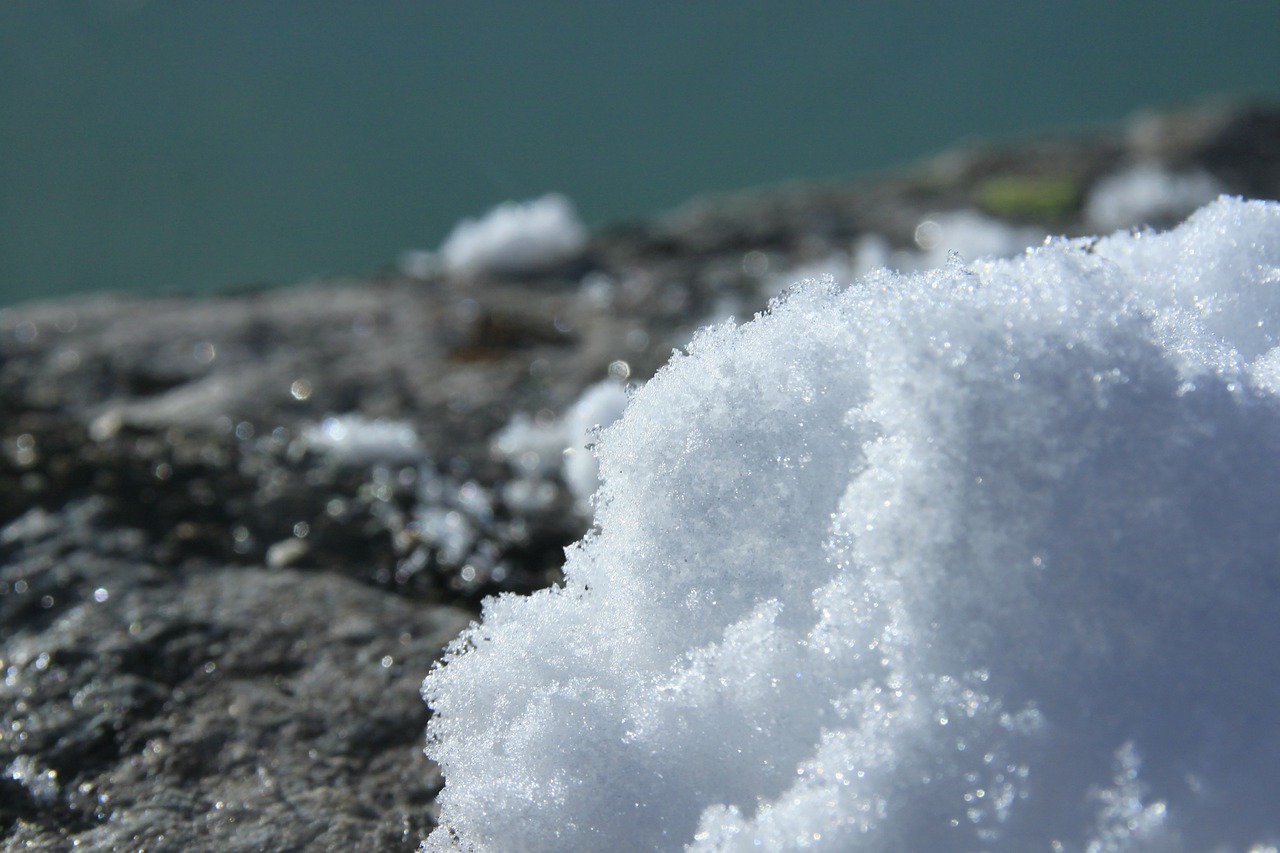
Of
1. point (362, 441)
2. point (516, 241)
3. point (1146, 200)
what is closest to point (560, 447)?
point (362, 441)

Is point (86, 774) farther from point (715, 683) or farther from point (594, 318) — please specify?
point (594, 318)

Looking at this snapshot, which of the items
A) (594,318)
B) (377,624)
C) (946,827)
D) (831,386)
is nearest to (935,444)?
(831,386)

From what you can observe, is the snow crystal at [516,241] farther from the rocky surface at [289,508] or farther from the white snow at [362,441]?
the white snow at [362,441]

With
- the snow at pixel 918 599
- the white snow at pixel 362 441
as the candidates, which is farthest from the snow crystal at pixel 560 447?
the snow at pixel 918 599

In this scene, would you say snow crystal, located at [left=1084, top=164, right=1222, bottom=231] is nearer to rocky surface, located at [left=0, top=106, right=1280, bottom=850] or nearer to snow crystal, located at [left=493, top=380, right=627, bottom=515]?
rocky surface, located at [left=0, top=106, right=1280, bottom=850]

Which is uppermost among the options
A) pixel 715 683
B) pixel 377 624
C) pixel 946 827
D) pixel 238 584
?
pixel 238 584

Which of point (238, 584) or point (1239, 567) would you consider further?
point (238, 584)

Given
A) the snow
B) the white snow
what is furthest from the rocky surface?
the snow

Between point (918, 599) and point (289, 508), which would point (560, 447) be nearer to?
point (289, 508)
